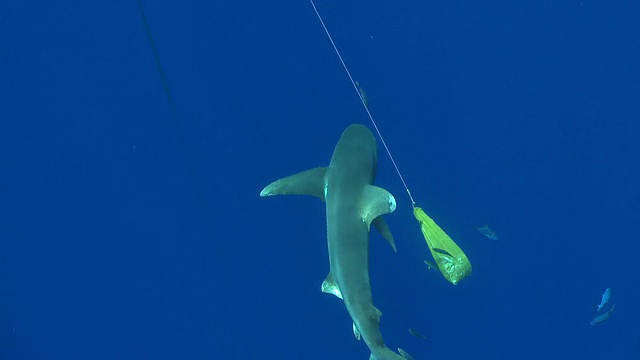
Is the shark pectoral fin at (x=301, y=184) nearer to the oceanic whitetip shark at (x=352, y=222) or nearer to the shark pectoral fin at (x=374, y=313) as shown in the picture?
the oceanic whitetip shark at (x=352, y=222)

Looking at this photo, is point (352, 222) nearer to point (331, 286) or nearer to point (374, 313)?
point (331, 286)

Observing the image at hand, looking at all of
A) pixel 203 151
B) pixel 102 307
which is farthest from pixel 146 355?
pixel 203 151

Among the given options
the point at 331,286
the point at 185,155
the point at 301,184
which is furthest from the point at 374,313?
the point at 185,155

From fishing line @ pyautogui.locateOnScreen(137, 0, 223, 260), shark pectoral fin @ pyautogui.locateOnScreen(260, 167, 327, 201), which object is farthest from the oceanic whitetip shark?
fishing line @ pyautogui.locateOnScreen(137, 0, 223, 260)

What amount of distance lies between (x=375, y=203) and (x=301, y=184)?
0.50m

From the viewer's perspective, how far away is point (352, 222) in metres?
3.54

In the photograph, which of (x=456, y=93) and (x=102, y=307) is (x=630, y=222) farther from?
(x=102, y=307)

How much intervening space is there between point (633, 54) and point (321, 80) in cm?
228

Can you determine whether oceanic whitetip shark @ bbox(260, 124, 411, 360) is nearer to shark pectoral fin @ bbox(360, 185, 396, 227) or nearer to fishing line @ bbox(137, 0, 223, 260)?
shark pectoral fin @ bbox(360, 185, 396, 227)

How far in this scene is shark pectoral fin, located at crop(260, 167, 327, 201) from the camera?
3771 mm

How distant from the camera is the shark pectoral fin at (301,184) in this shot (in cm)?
377

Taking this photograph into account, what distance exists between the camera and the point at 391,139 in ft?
16.2

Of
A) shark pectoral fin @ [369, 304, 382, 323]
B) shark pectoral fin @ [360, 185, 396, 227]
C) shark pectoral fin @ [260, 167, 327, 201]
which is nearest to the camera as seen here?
shark pectoral fin @ [360, 185, 396, 227]

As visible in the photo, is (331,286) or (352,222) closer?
(352,222)
